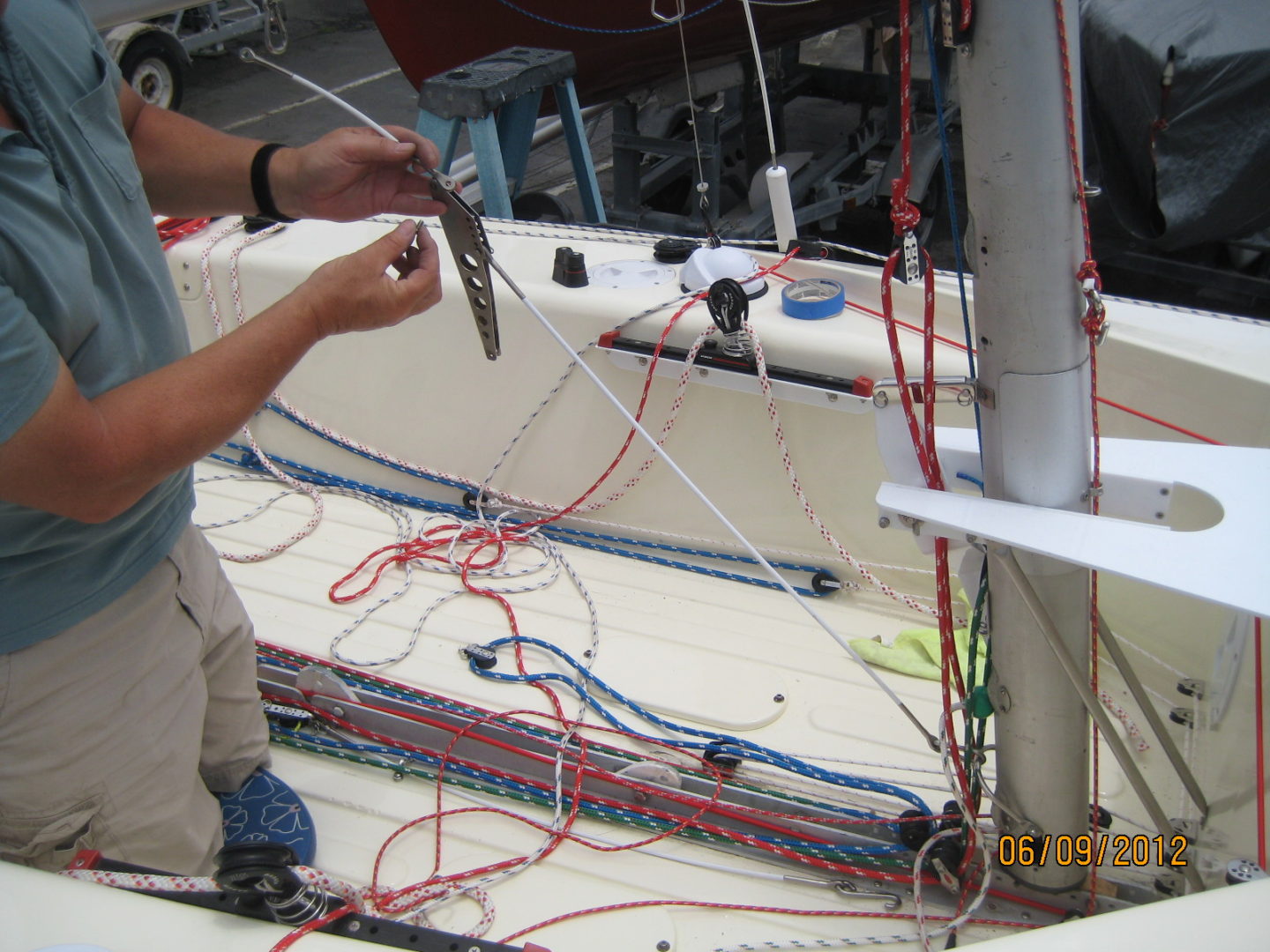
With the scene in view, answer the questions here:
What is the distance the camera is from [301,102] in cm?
704

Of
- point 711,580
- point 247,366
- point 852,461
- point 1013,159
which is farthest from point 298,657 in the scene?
point 1013,159

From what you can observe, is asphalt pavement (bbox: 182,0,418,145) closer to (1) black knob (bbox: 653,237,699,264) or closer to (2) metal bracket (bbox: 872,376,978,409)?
(1) black knob (bbox: 653,237,699,264)

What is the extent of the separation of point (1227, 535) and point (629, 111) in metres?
3.67

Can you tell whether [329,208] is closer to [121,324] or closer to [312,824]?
[121,324]

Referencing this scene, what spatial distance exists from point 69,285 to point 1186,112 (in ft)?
9.36

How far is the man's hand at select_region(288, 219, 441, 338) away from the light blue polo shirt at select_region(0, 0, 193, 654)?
0.20 metres

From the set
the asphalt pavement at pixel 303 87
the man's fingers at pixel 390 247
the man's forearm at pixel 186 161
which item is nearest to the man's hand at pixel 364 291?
the man's fingers at pixel 390 247

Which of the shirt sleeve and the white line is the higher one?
the shirt sleeve

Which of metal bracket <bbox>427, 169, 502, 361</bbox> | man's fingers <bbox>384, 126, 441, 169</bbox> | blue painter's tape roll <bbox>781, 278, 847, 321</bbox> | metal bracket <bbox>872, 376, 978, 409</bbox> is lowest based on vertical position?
blue painter's tape roll <bbox>781, 278, 847, 321</bbox>

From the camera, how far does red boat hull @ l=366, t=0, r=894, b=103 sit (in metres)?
3.92

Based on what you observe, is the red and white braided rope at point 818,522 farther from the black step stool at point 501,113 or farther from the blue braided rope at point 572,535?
the black step stool at point 501,113

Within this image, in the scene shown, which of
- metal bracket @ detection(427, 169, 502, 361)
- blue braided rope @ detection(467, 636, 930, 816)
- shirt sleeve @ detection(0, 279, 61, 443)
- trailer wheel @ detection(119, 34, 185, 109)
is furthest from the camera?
trailer wheel @ detection(119, 34, 185, 109)
